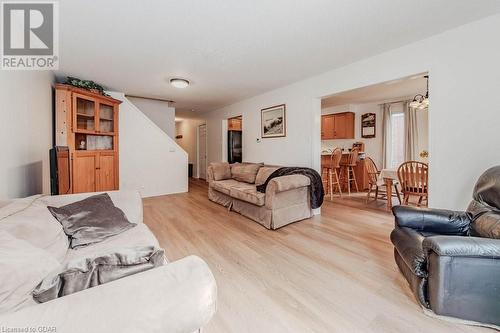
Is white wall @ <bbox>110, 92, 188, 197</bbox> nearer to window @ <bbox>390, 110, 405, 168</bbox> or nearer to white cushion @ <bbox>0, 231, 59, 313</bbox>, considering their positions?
white cushion @ <bbox>0, 231, 59, 313</bbox>

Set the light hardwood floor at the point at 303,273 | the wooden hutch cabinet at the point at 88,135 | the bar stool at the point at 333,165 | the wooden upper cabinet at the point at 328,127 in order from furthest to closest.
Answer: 1. the wooden upper cabinet at the point at 328,127
2. the bar stool at the point at 333,165
3. the wooden hutch cabinet at the point at 88,135
4. the light hardwood floor at the point at 303,273

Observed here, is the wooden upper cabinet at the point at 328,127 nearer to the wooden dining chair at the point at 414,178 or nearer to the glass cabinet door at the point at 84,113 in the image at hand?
the wooden dining chair at the point at 414,178

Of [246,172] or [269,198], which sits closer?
[269,198]

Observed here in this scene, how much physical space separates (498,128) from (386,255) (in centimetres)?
156

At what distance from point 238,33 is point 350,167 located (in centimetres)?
448

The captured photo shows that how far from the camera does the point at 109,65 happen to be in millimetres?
3191

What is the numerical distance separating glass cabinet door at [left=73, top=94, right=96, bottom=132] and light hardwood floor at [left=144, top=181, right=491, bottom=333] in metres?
2.01

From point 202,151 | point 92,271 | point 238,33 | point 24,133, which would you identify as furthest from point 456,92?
point 202,151

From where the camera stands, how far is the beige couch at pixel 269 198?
3.09m

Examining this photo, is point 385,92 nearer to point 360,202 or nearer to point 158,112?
point 360,202

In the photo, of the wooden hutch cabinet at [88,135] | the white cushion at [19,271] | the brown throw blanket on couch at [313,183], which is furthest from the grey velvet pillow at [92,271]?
the wooden hutch cabinet at [88,135]

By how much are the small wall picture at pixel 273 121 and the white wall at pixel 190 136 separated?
387 cm

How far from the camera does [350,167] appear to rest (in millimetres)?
5586

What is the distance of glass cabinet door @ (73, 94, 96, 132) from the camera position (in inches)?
147
